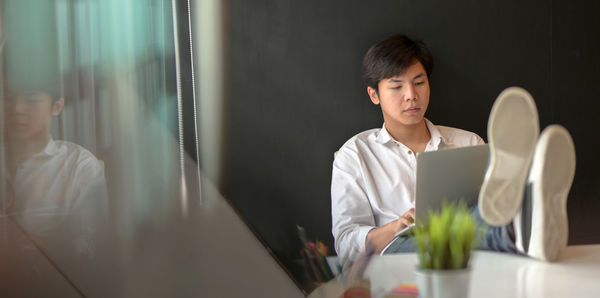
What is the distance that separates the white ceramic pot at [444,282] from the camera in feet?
2.90

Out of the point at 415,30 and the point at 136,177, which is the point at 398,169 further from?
the point at 136,177

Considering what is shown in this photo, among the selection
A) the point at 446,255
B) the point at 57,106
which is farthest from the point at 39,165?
the point at 446,255

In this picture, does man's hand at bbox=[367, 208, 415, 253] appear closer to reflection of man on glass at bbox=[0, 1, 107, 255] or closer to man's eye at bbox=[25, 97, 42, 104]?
reflection of man on glass at bbox=[0, 1, 107, 255]

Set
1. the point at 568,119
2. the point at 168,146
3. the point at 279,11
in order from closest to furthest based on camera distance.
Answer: the point at 168,146 < the point at 279,11 < the point at 568,119

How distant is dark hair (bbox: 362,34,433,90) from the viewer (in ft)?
7.95

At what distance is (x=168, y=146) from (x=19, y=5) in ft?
1.68

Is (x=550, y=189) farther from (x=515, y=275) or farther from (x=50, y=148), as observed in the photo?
(x=50, y=148)

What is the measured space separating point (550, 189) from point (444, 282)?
529 millimetres

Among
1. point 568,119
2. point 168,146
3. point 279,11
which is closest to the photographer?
point 168,146

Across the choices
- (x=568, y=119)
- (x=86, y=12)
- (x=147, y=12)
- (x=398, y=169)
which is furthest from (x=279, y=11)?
(x=568, y=119)

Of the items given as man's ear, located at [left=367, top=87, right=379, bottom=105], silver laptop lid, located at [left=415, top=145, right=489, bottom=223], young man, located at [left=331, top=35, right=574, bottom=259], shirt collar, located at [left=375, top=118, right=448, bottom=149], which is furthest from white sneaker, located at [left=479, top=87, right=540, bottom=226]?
man's ear, located at [left=367, top=87, right=379, bottom=105]

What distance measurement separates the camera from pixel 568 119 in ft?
9.19

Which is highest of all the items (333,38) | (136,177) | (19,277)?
(333,38)

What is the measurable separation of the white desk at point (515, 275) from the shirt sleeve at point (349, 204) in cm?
71
